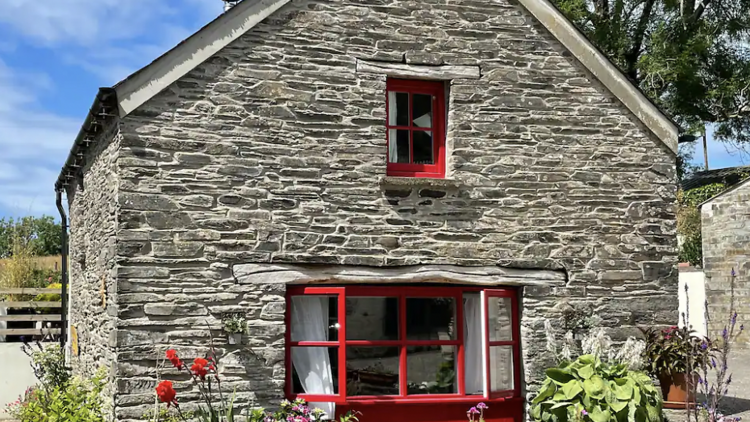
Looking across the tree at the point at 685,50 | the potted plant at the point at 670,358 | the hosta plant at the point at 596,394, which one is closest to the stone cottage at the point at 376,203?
the potted plant at the point at 670,358

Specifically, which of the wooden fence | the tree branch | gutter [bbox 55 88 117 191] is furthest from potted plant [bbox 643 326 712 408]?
the tree branch

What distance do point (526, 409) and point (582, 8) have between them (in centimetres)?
1496

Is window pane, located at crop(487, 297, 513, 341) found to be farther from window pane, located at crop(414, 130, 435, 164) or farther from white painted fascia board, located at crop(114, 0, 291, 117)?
white painted fascia board, located at crop(114, 0, 291, 117)

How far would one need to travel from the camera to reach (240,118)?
7.93 metres

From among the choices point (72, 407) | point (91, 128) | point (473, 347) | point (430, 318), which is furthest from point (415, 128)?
point (72, 407)

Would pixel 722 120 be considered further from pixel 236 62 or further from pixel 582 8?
pixel 236 62

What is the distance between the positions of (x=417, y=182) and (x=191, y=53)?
271cm

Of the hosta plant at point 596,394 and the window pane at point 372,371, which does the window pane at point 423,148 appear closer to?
the window pane at point 372,371

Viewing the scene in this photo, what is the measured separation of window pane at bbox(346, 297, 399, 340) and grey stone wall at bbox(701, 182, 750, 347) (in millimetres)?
10584

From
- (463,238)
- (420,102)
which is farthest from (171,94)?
(463,238)

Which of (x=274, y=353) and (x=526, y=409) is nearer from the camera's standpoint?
(x=274, y=353)

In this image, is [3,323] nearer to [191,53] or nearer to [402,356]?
[191,53]

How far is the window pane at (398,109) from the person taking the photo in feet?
28.1

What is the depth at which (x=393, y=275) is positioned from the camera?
824cm
